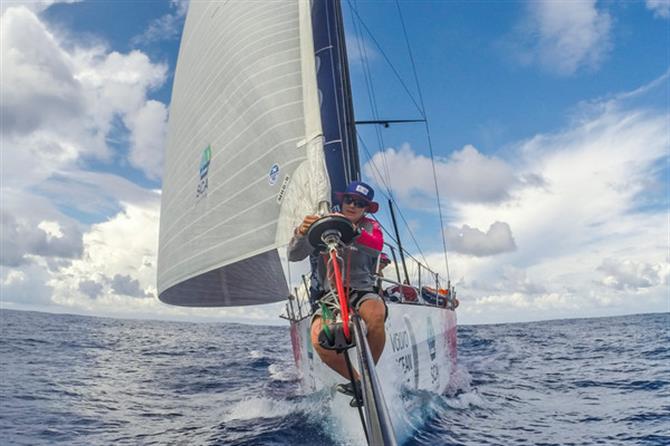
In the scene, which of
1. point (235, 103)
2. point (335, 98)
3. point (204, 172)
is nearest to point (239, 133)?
point (235, 103)

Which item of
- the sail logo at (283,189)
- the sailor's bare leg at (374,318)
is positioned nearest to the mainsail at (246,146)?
the sail logo at (283,189)

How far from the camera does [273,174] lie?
204 inches

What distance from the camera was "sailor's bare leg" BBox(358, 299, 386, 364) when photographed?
377 centimetres

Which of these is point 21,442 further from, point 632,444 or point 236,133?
point 632,444

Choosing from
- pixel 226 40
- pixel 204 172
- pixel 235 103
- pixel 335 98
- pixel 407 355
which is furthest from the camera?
pixel 335 98

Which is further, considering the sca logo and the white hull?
the sca logo

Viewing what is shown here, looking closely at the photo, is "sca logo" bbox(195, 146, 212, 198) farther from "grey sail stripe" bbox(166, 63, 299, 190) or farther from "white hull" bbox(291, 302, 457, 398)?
"white hull" bbox(291, 302, 457, 398)

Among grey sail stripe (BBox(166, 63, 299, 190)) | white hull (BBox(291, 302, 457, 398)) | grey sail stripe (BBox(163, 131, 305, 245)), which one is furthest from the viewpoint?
grey sail stripe (BBox(166, 63, 299, 190))

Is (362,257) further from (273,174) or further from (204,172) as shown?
(204,172)

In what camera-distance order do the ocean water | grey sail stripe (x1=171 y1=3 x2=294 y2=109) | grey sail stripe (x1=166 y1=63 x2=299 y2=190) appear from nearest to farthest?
the ocean water → grey sail stripe (x1=166 y1=63 x2=299 y2=190) → grey sail stripe (x1=171 y1=3 x2=294 y2=109)

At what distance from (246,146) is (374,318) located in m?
3.06

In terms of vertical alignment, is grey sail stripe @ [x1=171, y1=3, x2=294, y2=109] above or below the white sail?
above

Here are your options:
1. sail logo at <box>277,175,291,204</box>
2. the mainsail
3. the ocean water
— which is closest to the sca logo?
the mainsail

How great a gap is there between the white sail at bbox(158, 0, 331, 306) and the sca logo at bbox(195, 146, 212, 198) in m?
0.03
